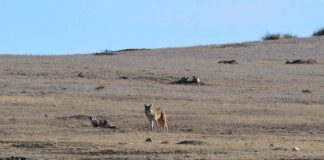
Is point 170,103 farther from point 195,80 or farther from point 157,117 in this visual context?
point 157,117

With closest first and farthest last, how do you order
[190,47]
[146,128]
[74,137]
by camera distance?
[74,137] < [146,128] < [190,47]

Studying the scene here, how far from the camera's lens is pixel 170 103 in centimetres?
2586

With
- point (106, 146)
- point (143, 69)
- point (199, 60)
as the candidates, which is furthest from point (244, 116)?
point (199, 60)

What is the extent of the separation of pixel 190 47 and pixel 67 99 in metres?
13.6

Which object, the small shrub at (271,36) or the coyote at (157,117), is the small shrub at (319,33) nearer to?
the small shrub at (271,36)

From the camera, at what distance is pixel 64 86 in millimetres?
28438

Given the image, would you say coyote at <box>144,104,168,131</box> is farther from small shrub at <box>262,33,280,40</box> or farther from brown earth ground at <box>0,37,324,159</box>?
→ small shrub at <box>262,33,280,40</box>

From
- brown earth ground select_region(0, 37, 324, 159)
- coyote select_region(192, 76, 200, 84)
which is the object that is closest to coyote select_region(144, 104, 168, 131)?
brown earth ground select_region(0, 37, 324, 159)

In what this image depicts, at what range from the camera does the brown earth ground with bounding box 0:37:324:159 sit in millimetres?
18078

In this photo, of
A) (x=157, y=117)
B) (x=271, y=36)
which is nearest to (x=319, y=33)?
(x=271, y=36)

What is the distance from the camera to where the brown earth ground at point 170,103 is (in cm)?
1808

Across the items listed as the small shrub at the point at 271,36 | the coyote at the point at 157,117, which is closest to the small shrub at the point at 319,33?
the small shrub at the point at 271,36

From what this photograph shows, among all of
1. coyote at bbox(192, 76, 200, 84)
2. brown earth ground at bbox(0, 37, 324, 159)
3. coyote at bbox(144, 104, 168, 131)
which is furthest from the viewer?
coyote at bbox(192, 76, 200, 84)

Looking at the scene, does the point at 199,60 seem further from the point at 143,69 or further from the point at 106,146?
the point at 106,146
